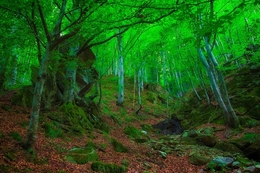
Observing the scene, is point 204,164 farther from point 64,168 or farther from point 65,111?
point 65,111

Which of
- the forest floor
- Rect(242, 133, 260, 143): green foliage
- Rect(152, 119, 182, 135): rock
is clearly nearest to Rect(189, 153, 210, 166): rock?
the forest floor

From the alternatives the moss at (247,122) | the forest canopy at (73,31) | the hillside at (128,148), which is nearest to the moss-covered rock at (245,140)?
the hillside at (128,148)

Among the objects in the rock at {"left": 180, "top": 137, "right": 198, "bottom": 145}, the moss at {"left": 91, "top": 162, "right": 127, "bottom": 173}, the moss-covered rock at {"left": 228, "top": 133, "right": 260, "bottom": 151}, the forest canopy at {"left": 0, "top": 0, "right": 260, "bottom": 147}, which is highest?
the forest canopy at {"left": 0, "top": 0, "right": 260, "bottom": 147}

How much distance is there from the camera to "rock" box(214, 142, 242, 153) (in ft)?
30.8

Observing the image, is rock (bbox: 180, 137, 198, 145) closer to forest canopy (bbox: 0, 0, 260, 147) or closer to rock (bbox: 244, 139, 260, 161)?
rock (bbox: 244, 139, 260, 161)

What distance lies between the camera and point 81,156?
604cm

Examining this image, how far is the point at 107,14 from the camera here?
6855mm

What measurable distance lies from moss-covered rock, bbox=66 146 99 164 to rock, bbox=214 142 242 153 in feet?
22.6

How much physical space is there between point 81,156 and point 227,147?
25.0 ft

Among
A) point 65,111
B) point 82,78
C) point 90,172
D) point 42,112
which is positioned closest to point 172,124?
point 82,78

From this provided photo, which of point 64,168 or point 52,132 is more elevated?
point 52,132

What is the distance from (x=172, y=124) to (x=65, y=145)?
12.5 m

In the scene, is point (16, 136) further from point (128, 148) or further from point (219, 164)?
point (219, 164)

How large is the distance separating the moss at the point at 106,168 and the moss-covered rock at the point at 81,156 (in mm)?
426
